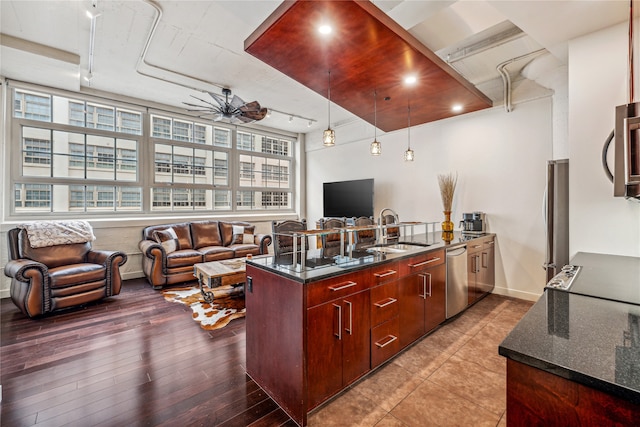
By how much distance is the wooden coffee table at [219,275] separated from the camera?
336 centimetres

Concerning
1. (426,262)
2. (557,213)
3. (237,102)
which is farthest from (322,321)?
(237,102)

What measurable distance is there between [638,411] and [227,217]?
627 centimetres

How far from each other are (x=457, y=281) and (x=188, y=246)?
450 centimetres

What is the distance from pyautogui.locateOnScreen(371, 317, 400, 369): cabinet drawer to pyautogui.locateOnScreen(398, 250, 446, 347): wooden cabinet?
0.34 ft

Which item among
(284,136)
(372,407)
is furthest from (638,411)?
(284,136)

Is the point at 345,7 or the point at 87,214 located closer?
the point at 345,7

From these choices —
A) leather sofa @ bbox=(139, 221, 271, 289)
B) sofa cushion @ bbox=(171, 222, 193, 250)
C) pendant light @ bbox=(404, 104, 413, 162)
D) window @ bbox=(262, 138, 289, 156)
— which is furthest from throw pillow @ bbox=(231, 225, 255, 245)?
pendant light @ bbox=(404, 104, 413, 162)

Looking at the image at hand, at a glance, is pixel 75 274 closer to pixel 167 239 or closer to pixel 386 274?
pixel 167 239

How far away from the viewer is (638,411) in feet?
2.08

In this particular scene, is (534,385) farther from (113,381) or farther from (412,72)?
(412,72)

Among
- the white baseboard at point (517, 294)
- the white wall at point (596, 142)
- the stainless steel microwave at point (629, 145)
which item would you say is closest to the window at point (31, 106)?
the stainless steel microwave at point (629, 145)

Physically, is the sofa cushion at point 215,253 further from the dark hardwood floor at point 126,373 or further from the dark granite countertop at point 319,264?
the dark granite countertop at point 319,264

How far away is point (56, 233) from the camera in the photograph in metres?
3.89

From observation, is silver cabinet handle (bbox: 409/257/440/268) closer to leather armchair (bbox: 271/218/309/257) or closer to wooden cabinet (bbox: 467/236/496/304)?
wooden cabinet (bbox: 467/236/496/304)
